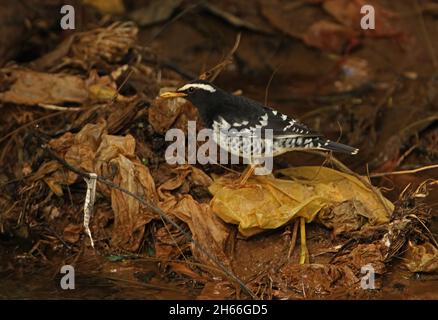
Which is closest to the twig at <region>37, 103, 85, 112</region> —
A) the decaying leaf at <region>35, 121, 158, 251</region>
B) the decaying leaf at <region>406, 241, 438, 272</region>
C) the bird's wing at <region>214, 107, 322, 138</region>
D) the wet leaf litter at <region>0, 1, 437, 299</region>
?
the wet leaf litter at <region>0, 1, 437, 299</region>

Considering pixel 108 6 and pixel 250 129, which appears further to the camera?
pixel 108 6

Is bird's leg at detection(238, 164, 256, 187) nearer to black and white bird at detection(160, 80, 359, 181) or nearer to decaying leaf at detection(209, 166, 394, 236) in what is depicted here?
decaying leaf at detection(209, 166, 394, 236)

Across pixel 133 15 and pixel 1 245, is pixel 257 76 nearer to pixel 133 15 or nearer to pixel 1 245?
pixel 133 15

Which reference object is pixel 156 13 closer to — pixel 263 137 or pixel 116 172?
pixel 116 172

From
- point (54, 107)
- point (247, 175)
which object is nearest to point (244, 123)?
point (247, 175)
